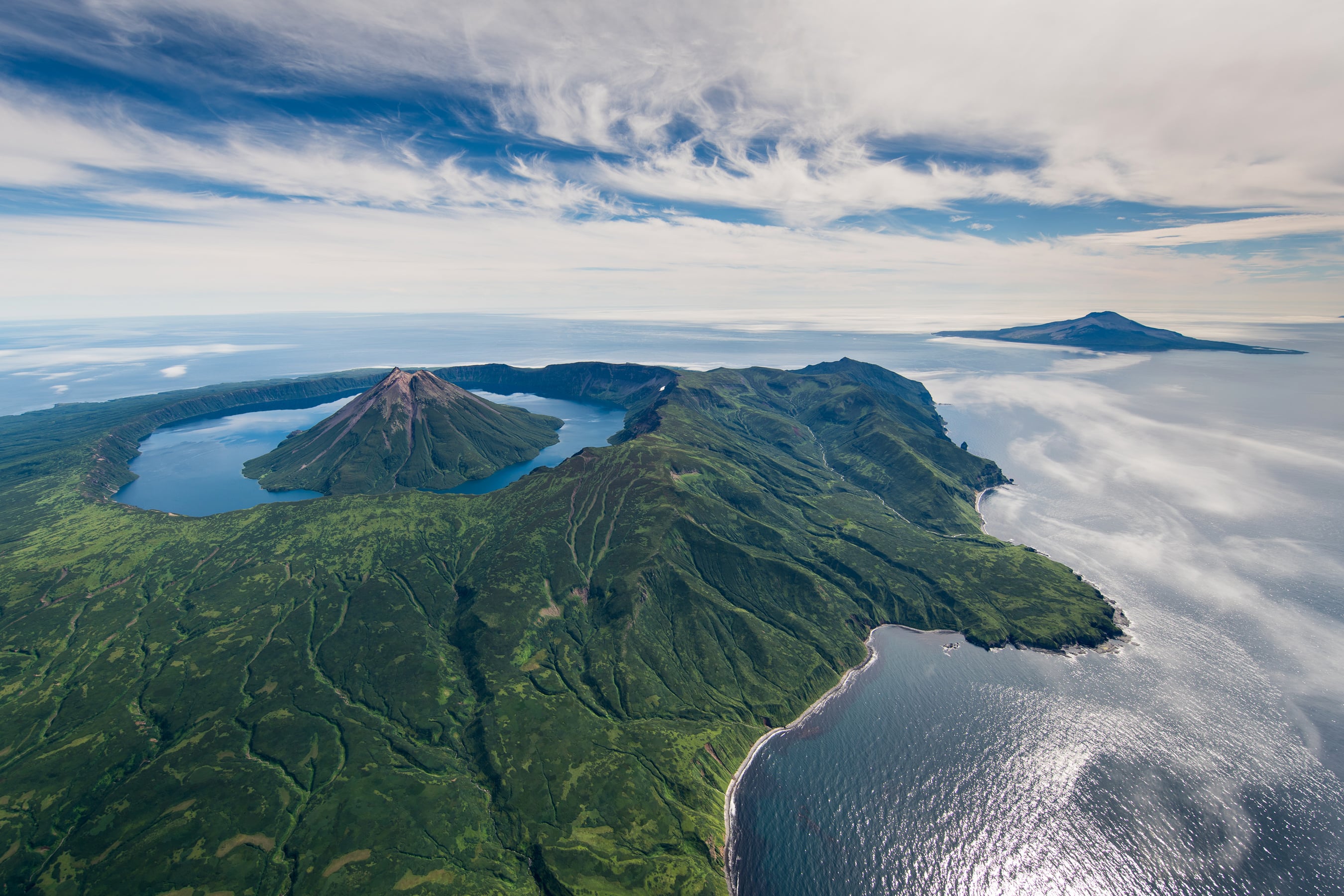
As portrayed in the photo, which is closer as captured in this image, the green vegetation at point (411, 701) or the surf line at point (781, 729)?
the green vegetation at point (411, 701)

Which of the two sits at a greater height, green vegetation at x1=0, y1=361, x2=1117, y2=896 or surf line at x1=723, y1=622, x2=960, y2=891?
green vegetation at x1=0, y1=361, x2=1117, y2=896

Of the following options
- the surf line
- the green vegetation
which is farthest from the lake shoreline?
the green vegetation

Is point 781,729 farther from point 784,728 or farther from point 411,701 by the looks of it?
point 411,701

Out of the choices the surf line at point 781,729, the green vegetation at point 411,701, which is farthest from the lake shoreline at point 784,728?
the green vegetation at point 411,701

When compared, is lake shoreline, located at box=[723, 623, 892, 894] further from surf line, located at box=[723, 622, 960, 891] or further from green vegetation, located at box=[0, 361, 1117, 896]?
green vegetation, located at box=[0, 361, 1117, 896]

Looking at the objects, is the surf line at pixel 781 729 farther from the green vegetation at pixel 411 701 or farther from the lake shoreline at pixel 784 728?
the green vegetation at pixel 411 701

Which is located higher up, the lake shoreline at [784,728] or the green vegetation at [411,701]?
the green vegetation at [411,701]

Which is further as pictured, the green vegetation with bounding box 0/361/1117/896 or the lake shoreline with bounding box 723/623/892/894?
the lake shoreline with bounding box 723/623/892/894

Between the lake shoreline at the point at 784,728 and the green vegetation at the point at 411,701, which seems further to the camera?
the lake shoreline at the point at 784,728

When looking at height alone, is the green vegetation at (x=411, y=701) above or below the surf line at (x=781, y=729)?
above
